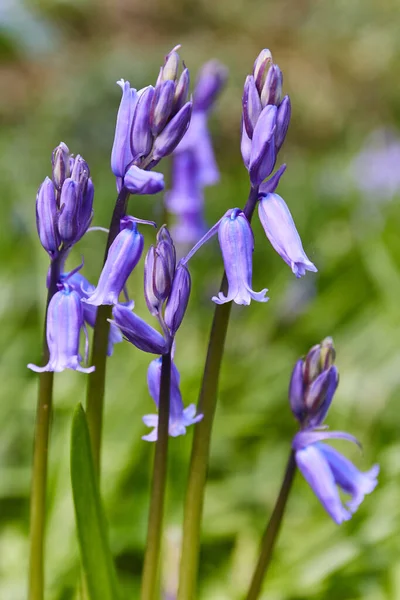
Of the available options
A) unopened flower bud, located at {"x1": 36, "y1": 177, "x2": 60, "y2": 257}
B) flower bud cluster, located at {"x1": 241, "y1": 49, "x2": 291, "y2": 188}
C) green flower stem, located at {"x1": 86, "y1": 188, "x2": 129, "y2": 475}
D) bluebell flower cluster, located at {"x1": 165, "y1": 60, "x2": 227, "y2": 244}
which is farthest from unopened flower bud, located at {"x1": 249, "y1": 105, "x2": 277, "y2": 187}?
bluebell flower cluster, located at {"x1": 165, "y1": 60, "x2": 227, "y2": 244}

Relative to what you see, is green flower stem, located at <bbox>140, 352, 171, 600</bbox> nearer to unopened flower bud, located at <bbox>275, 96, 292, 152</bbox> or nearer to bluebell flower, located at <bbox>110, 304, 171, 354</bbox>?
bluebell flower, located at <bbox>110, 304, 171, 354</bbox>

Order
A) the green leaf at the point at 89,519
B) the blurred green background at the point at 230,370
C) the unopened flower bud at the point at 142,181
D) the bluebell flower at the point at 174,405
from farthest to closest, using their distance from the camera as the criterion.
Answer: the blurred green background at the point at 230,370 < the bluebell flower at the point at 174,405 < the green leaf at the point at 89,519 < the unopened flower bud at the point at 142,181

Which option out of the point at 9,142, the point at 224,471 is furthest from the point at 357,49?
the point at 224,471

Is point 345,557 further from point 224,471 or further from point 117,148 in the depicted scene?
point 117,148

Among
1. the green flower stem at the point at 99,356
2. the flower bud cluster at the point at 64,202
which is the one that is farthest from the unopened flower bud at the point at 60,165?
the green flower stem at the point at 99,356

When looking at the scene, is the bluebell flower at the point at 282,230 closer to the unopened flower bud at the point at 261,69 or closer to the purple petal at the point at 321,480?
the unopened flower bud at the point at 261,69
